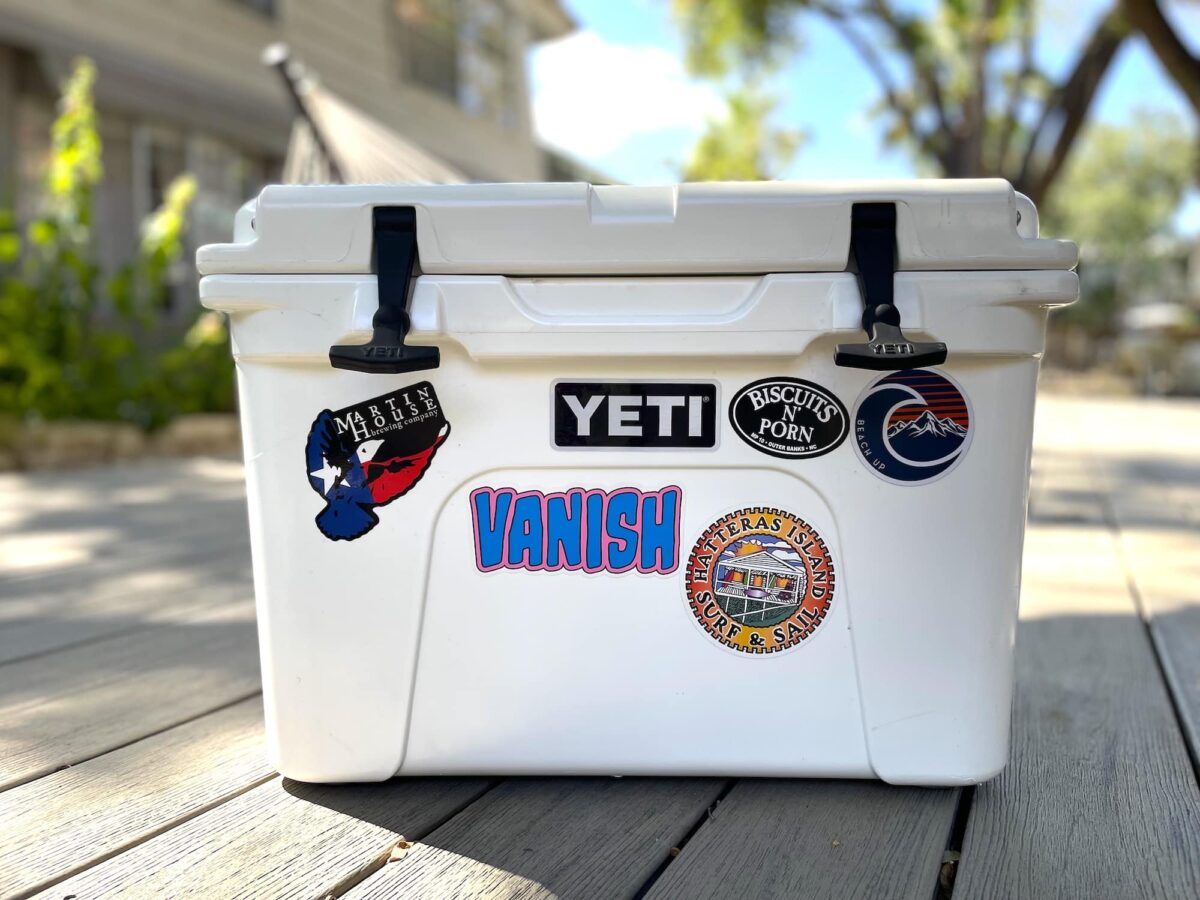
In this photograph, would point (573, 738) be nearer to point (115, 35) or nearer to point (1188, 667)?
point (1188, 667)

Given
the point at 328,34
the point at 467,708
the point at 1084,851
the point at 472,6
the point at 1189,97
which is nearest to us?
the point at 1084,851

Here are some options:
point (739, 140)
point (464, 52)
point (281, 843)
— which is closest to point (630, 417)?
point (281, 843)

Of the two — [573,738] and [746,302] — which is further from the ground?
A: [746,302]

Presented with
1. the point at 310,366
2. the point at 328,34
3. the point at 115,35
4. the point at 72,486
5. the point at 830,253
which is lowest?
the point at 72,486

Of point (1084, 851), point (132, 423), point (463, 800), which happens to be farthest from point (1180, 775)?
point (132, 423)

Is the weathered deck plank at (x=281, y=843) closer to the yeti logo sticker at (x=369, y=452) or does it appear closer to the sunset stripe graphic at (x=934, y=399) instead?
the yeti logo sticker at (x=369, y=452)

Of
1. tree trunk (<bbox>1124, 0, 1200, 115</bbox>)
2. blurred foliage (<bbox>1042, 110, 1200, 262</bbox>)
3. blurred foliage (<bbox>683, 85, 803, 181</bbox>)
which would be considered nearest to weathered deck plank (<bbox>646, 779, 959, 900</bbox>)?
tree trunk (<bbox>1124, 0, 1200, 115</bbox>)

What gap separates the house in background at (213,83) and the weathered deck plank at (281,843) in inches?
146

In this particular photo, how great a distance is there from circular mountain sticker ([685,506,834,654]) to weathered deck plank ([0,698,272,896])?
546 mm

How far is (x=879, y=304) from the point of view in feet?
2.81

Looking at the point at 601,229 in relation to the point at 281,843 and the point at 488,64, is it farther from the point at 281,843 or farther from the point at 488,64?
the point at 488,64

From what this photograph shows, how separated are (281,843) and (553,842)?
0.26 metres

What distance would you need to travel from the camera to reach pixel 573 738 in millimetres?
970

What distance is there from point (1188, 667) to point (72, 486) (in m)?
3.43
